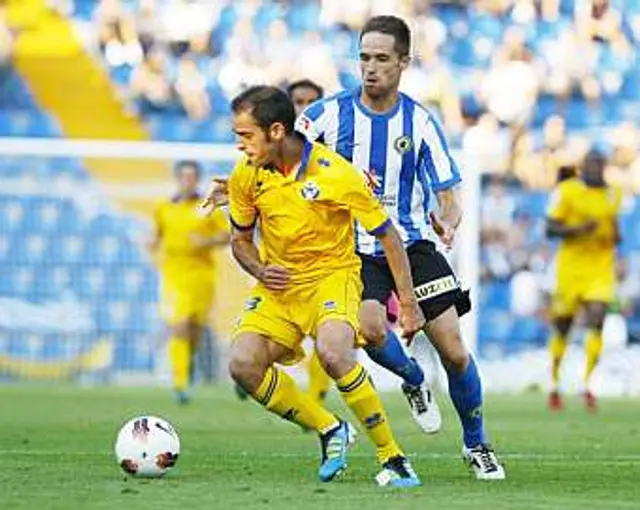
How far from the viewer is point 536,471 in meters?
9.62

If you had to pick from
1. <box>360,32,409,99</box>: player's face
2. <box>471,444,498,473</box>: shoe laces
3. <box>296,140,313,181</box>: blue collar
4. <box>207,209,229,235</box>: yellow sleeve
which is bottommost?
<box>471,444,498,473</box>: shoe laces

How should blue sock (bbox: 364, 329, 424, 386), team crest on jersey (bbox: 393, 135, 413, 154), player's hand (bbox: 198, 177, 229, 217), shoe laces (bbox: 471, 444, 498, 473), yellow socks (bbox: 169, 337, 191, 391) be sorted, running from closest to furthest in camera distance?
player's hand (bbox: 198, 177, 229, 217) → shoe laces (bbox: 471, 444, 498, 473) → team crest on jersey (bbox: 393, 135, 413, 154) → blue sock (bbox: 364, 329, 424, 386) → yellow socks (bbox: 169, 337, 191, 391)

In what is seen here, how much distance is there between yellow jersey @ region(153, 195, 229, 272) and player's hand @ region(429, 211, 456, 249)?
354 inches

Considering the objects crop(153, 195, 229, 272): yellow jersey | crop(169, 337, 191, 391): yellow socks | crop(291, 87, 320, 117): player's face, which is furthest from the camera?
crop(153, 195, 229, 272): yellow jersey

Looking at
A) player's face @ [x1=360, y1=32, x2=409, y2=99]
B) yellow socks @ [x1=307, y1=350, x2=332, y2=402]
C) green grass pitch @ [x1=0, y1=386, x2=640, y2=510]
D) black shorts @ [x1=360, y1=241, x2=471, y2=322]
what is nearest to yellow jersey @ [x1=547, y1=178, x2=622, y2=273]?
green grass pitch @ [x1=0, y1=386, x2=640, y2=510]

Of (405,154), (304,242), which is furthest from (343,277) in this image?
(405,154)

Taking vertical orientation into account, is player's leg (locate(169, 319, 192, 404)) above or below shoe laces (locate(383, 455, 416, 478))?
above

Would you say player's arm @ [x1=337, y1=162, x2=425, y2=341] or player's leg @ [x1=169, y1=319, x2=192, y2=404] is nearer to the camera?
player's arm @ [x1=337, y1=162, x2=425, y2=341]

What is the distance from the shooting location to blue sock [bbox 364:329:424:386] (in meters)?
9.76

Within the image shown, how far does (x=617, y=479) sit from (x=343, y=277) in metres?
1.71

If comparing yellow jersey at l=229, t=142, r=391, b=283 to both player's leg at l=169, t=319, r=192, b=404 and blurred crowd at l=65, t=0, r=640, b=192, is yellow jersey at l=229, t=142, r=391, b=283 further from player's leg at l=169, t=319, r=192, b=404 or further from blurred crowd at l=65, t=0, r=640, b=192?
blurred crowd at l=65, t=0, r=640, b=192

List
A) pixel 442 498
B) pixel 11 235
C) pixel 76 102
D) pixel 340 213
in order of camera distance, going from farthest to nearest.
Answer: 1. pixel 76 102
2. pixel 11 235
3. pixel 340 213
4. pixel 442 498

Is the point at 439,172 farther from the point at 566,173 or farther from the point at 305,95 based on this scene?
the point at 566,173

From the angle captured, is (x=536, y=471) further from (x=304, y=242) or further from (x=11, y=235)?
(x=11, y=235)
